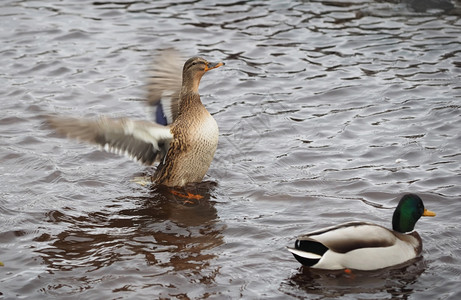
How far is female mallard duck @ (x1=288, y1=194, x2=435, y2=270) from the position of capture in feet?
18.2

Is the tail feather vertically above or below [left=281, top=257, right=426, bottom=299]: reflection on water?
above

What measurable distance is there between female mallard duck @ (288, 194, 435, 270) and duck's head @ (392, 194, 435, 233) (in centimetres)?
17

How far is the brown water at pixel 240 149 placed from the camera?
575 centimetres

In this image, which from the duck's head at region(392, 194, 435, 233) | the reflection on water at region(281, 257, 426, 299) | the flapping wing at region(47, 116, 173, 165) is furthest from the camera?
the flapping wing at region(47, 116, 173, 165)

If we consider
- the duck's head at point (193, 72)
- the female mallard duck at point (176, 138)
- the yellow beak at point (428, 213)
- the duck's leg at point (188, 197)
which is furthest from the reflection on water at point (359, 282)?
the duck's head at point (193, 72)

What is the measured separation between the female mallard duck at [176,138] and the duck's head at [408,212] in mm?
1954

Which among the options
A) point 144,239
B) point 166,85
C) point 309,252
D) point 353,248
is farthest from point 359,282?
point 166,85

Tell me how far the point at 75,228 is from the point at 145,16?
18.7ft

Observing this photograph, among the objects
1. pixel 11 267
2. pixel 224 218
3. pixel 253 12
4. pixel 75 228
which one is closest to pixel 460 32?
pixel 253 12

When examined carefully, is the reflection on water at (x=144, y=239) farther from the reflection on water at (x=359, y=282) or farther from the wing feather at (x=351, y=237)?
the wing feather at (x=351, y=237)

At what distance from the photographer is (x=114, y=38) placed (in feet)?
36.1

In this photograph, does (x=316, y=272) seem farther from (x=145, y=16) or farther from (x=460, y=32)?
(x=145, y=16)

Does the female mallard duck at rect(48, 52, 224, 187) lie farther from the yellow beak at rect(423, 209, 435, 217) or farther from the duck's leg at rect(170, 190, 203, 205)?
the yellow beak at rect(423, 209, 435, 217)

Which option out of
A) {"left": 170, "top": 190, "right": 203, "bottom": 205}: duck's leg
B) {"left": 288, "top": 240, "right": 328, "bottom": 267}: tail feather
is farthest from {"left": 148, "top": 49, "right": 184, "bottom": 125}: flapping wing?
{"left": 288, "top": 240, "right": 328, "bottom": 267}: tail feather
